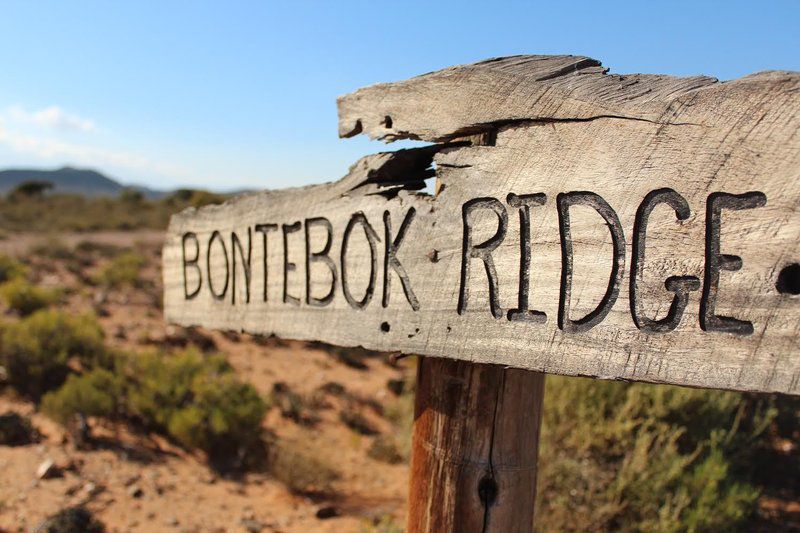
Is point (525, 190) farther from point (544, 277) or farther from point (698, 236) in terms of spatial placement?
point (698, 236)

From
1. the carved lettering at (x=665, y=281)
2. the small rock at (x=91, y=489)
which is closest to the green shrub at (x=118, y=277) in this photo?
the small rock at (x=91, y=489)

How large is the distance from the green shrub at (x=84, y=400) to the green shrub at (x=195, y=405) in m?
0.17

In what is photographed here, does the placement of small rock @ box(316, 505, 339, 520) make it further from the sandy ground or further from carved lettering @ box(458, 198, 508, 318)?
carved lettering @ box(458, 198, 508, 318)

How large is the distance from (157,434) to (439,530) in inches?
202

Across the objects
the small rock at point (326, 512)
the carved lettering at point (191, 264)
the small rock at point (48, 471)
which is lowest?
the small rock at point (326, 512)

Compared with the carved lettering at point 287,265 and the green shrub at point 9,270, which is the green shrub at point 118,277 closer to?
the green shrub at point 9,270

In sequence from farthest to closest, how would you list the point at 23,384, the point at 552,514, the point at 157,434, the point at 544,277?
the point at 23,384 < the point at 157,434 < the point at 552,514 < the point at 544,277

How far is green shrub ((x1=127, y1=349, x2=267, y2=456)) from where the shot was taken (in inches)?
223

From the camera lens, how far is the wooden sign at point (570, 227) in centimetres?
96

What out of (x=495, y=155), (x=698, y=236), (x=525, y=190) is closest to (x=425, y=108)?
(x=495, y=155)

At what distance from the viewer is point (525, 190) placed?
1208 millimetres

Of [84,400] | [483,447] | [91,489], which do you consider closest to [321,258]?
[483,447]

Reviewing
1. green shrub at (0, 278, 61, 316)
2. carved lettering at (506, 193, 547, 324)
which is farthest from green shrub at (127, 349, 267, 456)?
carved lettering at (506, 193, 547, 324)

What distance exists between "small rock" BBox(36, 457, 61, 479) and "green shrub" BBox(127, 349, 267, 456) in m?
1.02
